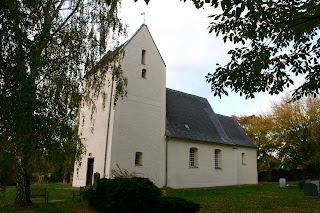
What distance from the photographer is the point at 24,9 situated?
6.66 metres

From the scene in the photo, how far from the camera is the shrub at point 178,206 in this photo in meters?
7.80

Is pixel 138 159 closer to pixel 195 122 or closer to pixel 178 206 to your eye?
pixel 195 122

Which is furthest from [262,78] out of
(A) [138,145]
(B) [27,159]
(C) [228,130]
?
(C) [228,130]

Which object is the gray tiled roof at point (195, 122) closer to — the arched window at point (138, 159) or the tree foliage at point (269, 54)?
the arched window at point (138, 159)

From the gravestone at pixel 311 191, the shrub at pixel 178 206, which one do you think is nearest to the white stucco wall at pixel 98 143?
the shrub at pixel 178 206

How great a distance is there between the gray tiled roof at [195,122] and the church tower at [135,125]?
1.95 meters

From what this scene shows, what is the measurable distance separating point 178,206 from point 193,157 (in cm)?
1481

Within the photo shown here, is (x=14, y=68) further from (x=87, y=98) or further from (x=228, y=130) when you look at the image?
(x=228, y=130)

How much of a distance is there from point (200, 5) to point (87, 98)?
6595 millimetres

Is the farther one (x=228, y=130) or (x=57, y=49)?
(x=228, y=130)

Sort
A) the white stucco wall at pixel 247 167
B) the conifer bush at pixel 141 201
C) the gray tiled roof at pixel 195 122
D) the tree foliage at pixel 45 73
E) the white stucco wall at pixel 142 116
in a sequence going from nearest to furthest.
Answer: the tree foliage at pixel 45 73
the conifer bush at pixel 141 201
the white stucco wall at pixel 142 116
the gray tiled roof at pixel 195 122
the white stucco wall at pixel 247 167

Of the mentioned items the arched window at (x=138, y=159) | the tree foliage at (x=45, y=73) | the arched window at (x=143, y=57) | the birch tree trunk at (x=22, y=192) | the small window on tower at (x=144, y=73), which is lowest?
the birch tree trunk at (x=22, y=192)

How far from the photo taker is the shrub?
7805 millimetres

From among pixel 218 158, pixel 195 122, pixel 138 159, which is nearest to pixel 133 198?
pixel 138 159
